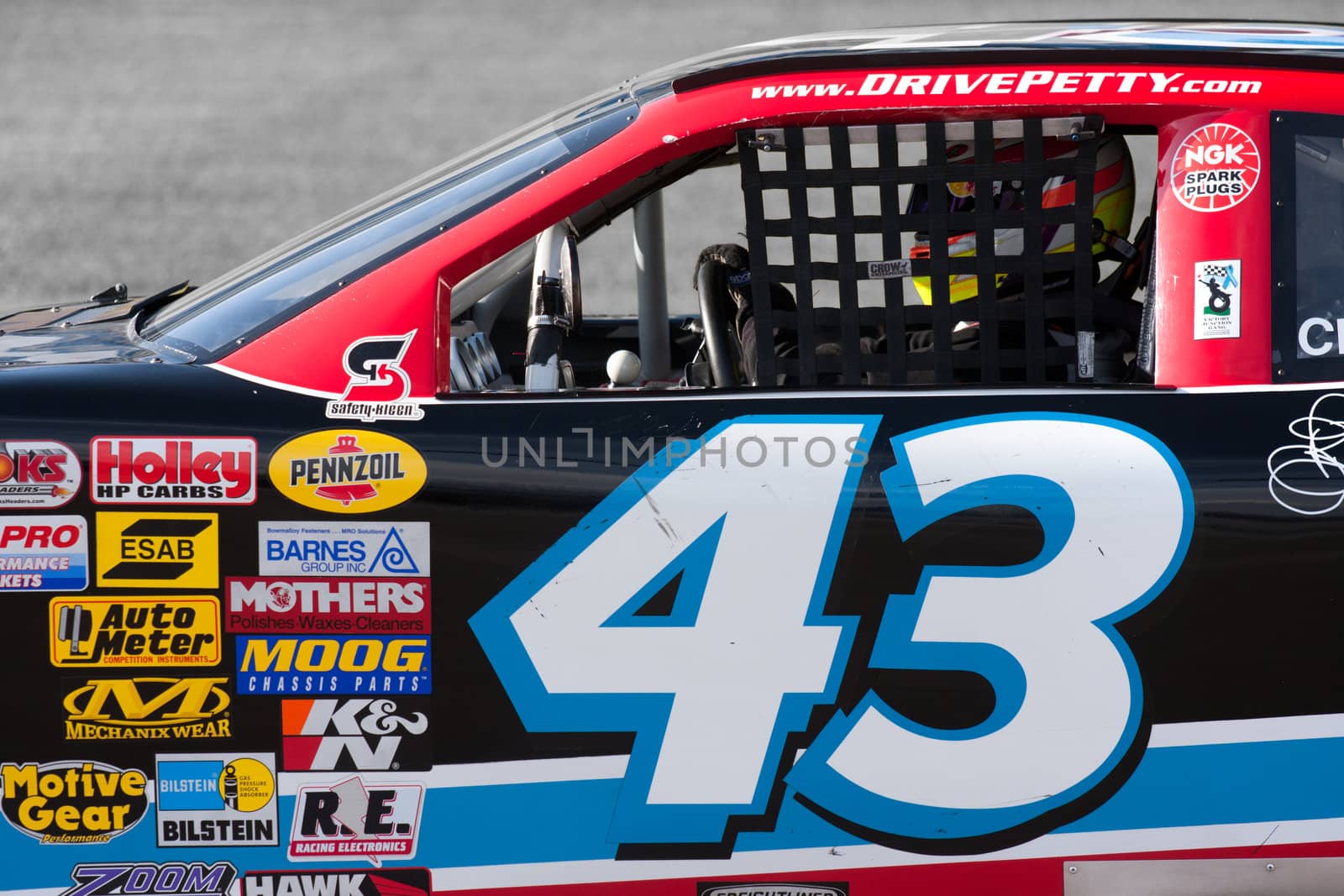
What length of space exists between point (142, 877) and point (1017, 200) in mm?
2158

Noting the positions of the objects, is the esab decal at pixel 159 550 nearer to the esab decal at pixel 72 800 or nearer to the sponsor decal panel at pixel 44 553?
the sponsor decal panel at pixel 44 553

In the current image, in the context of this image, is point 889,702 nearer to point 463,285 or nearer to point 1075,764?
point 1075,764

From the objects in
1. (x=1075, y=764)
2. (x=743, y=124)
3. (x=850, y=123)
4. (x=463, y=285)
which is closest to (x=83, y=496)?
(x=463, y=285)

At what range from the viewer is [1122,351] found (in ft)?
9.21

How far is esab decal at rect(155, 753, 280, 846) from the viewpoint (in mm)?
2354

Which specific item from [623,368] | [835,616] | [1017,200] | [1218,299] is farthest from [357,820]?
[1017,200]

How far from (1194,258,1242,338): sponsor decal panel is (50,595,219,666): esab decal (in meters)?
1.74

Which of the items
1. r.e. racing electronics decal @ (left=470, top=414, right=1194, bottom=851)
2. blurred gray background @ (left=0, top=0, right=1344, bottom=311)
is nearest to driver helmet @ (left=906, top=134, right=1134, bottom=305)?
r.e. racing electronics decal @ (left=470, top=414, right=1194, bottom=851)

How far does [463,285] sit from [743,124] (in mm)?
609

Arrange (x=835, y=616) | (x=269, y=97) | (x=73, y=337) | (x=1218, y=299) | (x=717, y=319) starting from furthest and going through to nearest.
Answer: (x=269, y=97) < (x=717, y=319) < (x=73, y=337) < (x=1218, y=299) < (x=835, y=616)

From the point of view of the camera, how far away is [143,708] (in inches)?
92.2

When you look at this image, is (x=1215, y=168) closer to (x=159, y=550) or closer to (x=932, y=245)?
(x=932, y=245)

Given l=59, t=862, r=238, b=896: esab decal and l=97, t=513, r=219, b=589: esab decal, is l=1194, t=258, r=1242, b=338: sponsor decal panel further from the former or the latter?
l=59, t=862, r=238, b=896: esab decal

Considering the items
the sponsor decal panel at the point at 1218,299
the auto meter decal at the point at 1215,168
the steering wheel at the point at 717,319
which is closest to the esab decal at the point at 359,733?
the steering wheel at the point at 717,319
